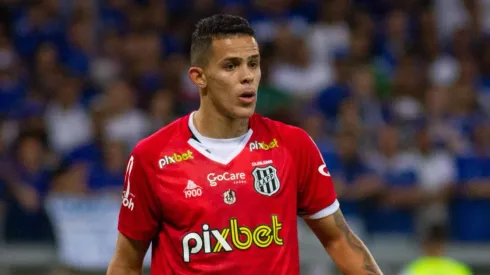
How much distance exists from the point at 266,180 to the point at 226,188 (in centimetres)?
A: 18

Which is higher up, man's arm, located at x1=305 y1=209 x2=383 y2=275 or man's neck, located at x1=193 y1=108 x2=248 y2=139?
man's neck, located at x1=193 y1=108 x2=248 y2=139

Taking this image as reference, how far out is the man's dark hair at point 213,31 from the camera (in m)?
4.25

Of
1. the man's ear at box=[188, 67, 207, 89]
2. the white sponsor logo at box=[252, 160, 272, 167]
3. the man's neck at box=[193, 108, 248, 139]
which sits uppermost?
the man's ear at box=[188, 67, 207, 89]

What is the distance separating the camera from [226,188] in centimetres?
427

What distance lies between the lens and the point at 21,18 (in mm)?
11586

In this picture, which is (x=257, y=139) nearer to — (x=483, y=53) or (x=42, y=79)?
(x=42, y=79)

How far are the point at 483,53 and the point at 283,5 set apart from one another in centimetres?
249

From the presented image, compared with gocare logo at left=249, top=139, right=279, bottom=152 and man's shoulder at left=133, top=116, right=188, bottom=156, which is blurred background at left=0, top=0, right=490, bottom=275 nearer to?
gocare logo at left=249, top=139, right=279, bottom=152

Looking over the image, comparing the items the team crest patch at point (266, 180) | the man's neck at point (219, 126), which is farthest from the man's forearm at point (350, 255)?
the man's neck at point (219, 126)

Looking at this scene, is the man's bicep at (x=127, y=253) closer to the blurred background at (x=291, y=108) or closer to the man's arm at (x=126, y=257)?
the man's arm at (x=126, y=257)

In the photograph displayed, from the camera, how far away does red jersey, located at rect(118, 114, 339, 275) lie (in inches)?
166

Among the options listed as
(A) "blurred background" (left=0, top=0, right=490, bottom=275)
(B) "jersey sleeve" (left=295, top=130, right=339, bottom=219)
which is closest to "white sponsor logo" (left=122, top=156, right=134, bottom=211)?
(B) "jersey sleeve" (left=295, top=130, right=339, bottom=219)

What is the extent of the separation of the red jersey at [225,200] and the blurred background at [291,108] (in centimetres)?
358

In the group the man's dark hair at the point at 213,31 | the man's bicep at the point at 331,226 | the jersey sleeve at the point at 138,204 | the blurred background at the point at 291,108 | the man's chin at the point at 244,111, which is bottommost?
the blurred background at the point at 291,108
